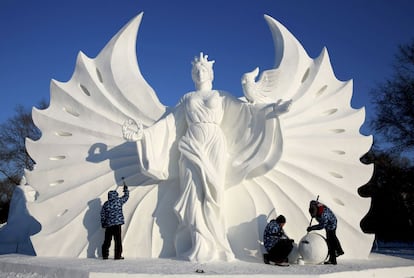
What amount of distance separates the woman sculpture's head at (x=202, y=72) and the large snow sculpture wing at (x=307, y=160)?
130 cm

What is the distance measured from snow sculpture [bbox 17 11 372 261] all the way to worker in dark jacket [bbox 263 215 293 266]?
0.68 meters

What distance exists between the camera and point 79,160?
31.7ft

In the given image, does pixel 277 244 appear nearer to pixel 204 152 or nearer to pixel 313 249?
pixel 313 249

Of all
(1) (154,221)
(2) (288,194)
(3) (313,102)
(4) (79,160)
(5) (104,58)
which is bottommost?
(1) (154,221)

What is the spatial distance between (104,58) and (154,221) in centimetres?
457

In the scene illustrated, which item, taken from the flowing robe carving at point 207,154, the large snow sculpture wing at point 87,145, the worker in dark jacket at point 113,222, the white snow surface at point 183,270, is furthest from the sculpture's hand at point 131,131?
the white snow surface at point 183,270

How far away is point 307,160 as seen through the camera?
9.36 meters

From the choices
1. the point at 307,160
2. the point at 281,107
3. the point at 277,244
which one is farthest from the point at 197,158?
the point at 307,160

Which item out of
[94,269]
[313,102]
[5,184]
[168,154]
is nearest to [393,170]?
[313,102]

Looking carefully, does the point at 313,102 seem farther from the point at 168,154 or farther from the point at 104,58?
the point at 104,58

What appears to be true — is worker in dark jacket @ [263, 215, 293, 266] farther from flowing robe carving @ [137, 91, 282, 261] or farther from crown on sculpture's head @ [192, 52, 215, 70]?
crown on sculpture's head @ [192, 52, 215, 70]

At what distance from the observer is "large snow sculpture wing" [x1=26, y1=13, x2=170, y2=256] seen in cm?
885

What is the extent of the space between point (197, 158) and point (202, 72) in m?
2.10

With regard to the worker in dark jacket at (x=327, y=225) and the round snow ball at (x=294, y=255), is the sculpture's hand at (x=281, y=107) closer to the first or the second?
the worker in dark jacket at (x=327, y=225)
